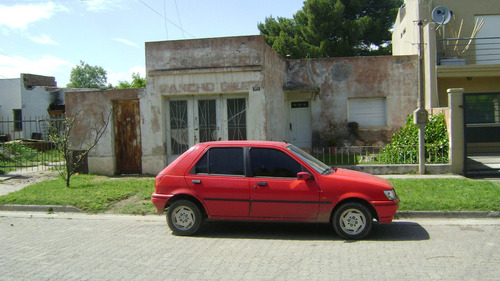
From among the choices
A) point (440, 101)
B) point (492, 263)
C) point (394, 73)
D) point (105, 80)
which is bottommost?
point (492, 263)

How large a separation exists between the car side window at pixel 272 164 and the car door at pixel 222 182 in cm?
22

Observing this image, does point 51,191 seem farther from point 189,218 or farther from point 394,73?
point 394,73

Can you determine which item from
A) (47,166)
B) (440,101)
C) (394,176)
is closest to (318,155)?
(394,176)

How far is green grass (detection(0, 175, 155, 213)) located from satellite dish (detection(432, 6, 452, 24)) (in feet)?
39.8

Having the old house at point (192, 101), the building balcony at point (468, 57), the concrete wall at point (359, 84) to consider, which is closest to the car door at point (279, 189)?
the old house at point (192, 101)

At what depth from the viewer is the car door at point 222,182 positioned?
21.9 feet

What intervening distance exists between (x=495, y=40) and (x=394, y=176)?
9.01 metres

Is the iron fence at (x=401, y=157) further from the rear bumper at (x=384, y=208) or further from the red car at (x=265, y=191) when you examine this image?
the rear bumper at (x=384, y=208)

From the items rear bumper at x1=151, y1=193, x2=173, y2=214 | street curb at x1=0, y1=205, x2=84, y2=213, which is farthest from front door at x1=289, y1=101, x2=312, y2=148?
rear bumper at x1=151, y1=193, x2=173, y2=214

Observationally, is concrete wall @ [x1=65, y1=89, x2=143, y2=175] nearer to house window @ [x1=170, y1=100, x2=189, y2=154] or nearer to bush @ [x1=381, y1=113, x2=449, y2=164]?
house window @ [x1=170, y1=100, x2=189, y2=154]

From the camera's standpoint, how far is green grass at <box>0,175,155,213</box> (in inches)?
366

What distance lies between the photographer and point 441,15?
1557 cm

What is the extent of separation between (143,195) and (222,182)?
159 inches

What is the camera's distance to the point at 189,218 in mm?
6930
